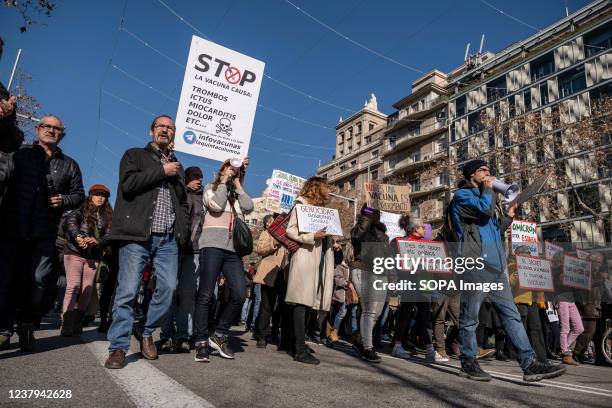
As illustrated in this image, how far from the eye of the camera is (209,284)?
3.99 m

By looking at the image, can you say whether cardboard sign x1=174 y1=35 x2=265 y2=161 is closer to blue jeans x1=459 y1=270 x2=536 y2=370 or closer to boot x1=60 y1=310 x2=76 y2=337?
boot x1=60 y1=310 x2=76 y2=337

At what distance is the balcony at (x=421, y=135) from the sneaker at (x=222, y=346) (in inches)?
1675

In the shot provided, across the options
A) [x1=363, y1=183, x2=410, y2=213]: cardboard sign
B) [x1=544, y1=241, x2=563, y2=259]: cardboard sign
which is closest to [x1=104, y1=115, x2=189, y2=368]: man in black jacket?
[x1=544, y1=241, x2=563, y2=259]: cardboard sign

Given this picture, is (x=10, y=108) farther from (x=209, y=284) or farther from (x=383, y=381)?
(x=383, y=381)

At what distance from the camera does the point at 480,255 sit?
405cm

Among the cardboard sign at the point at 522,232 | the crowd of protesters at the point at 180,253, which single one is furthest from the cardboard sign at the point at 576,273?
the cardboard sign at the point at 522,232

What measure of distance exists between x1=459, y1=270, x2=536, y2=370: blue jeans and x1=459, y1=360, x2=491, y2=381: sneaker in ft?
0.17

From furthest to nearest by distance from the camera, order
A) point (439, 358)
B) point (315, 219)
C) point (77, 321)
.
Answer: point (439, 358), point (77, 321), point (315, 219)

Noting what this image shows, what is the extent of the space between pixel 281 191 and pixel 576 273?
306 inches

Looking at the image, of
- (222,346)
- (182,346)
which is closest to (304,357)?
(222,346)

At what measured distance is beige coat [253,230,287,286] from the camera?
6141 mm

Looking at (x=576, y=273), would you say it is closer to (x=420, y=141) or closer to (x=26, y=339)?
(x=26, y=339)

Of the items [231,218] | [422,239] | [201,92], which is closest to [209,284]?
[231,218]

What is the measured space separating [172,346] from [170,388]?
2050mm
